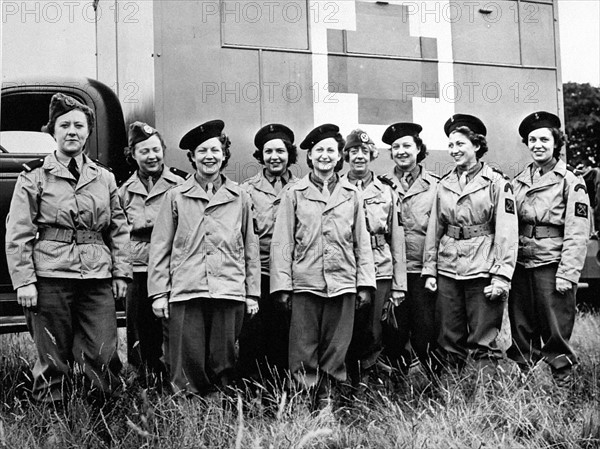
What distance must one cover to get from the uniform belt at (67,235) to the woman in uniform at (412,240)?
5.13ft

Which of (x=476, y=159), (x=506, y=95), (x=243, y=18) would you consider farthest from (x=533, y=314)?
(x=243, y=18)

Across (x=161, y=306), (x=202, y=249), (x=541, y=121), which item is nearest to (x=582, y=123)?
(x=541, y=121)

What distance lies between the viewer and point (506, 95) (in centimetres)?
472

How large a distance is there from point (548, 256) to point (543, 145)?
55 centimetres

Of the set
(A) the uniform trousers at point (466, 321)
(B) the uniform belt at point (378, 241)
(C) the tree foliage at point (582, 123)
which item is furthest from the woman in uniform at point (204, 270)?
(C) the tree foliage at point (582, 123)

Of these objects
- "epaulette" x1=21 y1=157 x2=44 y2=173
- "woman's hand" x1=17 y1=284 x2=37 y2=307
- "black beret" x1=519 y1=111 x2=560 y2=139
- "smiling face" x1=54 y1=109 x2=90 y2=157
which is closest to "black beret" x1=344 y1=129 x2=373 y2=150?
"black beret" x1=519 y1=111 x2=560 y2=139

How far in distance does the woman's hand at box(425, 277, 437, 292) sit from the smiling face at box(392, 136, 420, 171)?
25.7 inches

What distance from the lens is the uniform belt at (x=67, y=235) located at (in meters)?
3.18

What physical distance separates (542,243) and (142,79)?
218 centimetres

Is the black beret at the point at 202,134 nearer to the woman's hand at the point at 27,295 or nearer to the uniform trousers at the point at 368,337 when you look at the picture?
the woman's hand at the point at 27,295

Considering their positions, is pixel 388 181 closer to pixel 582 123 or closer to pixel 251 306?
pixel 251 306

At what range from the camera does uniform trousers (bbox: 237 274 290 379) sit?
3.90m

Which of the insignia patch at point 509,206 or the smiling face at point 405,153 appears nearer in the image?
the insignia patch at point 509,206

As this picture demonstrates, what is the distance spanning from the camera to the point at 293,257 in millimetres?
3645
